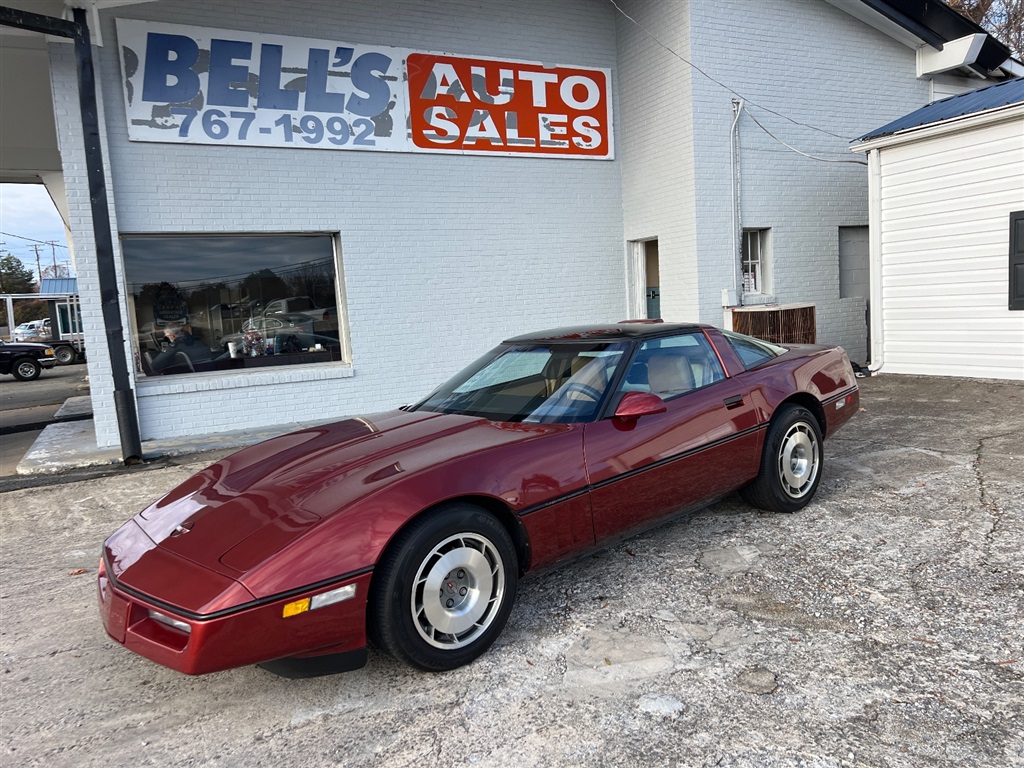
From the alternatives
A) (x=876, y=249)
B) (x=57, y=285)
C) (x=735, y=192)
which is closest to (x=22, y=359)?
(x=57, y=285)

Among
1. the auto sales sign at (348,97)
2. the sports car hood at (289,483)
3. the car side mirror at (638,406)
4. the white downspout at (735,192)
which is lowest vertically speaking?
the sports car hood at (289,483)

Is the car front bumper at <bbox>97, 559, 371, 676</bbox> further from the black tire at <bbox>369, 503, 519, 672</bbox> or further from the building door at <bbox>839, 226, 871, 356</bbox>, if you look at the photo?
the building door at <bbox>839, 226, 871, 356</bbox>

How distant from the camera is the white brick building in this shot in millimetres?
7953

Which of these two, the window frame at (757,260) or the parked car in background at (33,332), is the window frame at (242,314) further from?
the parked car in background at (33,332)

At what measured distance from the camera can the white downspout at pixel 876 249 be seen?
9.89 metres

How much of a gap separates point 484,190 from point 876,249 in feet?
18.3

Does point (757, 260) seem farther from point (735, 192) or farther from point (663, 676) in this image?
point (663, 676)

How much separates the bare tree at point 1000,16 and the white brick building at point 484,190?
434 inches

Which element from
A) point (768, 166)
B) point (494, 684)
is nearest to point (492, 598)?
point (494, 684)

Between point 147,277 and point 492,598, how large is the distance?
701 centimetres

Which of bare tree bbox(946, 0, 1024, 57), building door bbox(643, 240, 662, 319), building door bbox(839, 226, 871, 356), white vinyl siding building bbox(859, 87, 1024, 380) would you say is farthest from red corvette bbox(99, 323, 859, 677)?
A: bare tree bbox(946, 0, 1024, 57)

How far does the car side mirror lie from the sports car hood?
0.47 m

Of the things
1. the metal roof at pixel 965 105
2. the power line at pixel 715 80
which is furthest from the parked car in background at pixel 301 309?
the metal roof at pixel 965 105

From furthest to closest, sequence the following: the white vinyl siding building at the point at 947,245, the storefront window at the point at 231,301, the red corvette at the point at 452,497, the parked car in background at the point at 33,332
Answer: the parked car in background at the point at 33,332
the white vinyl siding building at the point at 947,245
the storefront window at the point at 231,301
the red corvette at the point at 452,497
